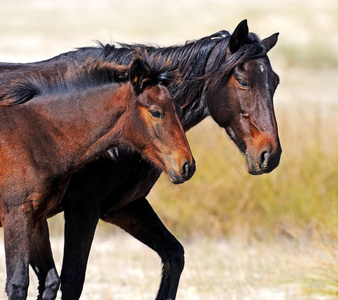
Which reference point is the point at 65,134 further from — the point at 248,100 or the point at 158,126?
the point at 248,100

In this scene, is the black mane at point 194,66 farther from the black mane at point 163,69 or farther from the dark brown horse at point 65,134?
the dark brown horse at point 65,134

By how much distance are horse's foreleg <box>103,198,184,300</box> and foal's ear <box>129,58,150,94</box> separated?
115 cm

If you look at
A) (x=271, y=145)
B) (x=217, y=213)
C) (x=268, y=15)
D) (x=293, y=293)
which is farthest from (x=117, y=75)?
(x=268, y=15)

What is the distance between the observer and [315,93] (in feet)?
64.4

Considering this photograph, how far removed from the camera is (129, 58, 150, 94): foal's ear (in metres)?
4.86

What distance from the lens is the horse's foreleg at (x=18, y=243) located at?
483 centimetres

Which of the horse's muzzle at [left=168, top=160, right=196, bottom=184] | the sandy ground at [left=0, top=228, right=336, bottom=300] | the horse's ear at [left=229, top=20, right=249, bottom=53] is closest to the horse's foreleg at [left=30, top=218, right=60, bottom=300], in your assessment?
the horse's muzzle at [left=168, top=160, right=196, bottom=184]

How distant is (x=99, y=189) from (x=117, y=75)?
861 millimetres

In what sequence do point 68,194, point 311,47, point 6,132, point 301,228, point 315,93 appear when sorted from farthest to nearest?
point 311,47 < point 315,93 < point 301,228 < point 68,194 < point 6,132

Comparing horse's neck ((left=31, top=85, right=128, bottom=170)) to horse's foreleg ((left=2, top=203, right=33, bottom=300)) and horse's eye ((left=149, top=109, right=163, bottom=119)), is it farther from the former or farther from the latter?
horse's foreleg ((left=2, top=203, right=33, bottom=300))

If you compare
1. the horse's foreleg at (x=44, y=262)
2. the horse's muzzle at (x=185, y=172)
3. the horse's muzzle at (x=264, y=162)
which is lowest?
the horse's foreleg at (x=44, y=262)

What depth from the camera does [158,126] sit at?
15.8ft

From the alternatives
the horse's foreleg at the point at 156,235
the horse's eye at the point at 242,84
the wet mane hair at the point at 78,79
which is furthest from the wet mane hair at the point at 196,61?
the horse's foreleg at the point at 156,235

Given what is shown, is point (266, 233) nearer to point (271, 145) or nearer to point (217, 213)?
point (217, 213)
